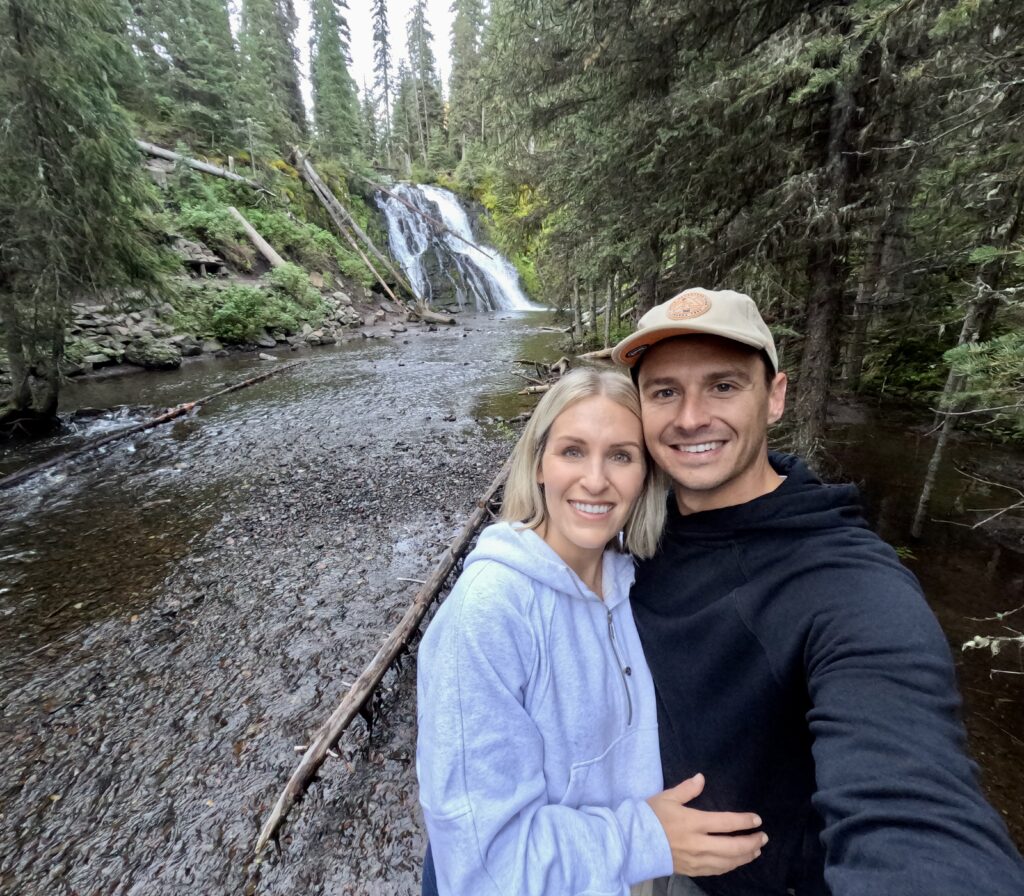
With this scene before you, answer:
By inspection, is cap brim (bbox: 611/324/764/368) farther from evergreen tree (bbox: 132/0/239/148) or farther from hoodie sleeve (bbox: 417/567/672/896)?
evergreen tree (bbox: 132/0/239/148)

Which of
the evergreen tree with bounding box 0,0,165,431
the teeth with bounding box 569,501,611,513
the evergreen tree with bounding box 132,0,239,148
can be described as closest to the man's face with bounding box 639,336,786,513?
the teeth with bounding box 569,501,611,513

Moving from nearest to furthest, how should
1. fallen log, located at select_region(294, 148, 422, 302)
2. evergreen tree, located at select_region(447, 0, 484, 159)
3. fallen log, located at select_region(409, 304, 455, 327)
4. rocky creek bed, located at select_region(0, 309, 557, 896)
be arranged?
1. rocky creek bed, located at select_region(0, 309, 557, 896)
2. fallen log, located at select_region(409, 304, 455, 327)
3. fallen log, located at select_region(294, 148, 422, 302)
4. evergreen tree, located at select_region(447, 0, 484, 159)

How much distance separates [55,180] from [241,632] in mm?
9131

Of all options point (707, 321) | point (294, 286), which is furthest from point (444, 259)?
point (707, 321)

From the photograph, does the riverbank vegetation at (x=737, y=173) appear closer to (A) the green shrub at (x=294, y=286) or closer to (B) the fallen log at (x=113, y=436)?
(B) the fallen log at (x=113, y=436)

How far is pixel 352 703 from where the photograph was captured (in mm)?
3014

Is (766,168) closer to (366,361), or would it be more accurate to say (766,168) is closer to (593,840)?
(593,840)

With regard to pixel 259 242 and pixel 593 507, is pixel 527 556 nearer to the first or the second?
pixel 593 507

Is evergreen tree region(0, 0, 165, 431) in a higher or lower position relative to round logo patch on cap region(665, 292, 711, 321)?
higher

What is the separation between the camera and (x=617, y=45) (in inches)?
243

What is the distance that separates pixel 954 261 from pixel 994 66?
204 centimetres

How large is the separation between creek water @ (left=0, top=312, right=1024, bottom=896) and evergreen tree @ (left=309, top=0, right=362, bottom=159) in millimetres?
37477

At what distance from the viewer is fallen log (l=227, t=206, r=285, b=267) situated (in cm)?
2347

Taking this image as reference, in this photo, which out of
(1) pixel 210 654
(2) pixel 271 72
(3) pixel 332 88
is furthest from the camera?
(3) pixel 332 88
